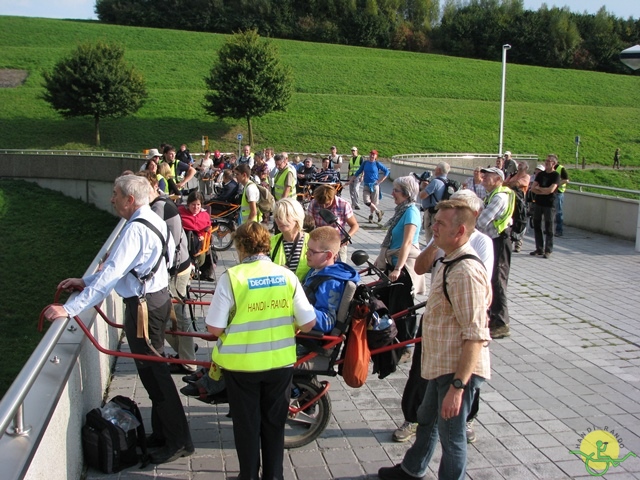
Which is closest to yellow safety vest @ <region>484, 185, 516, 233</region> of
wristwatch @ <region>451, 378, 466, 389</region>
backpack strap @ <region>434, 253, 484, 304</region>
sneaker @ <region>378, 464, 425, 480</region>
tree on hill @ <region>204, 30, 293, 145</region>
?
sneaker @ <region>378, 464, 425, 480</region>

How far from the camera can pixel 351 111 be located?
57.4 m

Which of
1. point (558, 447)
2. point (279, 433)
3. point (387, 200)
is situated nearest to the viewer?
point (279, 433)

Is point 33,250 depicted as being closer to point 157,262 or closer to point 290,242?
point 290,242

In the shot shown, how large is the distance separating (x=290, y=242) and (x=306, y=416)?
4.88ft

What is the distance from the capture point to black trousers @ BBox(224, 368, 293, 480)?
404cm

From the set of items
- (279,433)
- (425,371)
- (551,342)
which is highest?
(425,371)

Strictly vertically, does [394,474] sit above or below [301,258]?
below

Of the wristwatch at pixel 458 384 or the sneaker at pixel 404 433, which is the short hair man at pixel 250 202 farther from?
the wristwatch at pixel 458 384

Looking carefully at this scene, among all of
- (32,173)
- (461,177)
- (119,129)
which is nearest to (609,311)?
(461,177)

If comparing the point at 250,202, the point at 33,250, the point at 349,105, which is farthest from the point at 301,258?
the point at 349,105

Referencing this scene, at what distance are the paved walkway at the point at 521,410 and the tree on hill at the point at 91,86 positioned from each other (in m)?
43.8

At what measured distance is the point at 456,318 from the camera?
3.68 m

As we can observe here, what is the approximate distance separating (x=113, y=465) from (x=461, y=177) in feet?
67.8

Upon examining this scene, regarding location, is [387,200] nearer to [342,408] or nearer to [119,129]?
[342,408]
